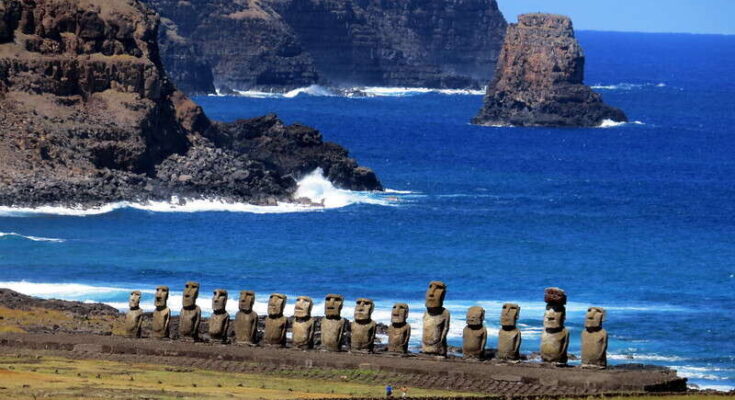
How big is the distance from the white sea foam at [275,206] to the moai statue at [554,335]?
3044 inches

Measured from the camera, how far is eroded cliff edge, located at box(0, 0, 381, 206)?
128250 mm

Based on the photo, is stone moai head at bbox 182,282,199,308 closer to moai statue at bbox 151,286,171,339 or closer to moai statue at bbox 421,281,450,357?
moai statue at bbox 151,286,171,339

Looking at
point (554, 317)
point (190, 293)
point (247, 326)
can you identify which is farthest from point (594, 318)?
point (190, 293)

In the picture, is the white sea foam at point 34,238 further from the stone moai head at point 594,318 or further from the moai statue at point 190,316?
the stone moai head at point 594,318

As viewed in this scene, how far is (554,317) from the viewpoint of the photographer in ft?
154

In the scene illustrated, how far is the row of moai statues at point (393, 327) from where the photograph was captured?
46.8 metres

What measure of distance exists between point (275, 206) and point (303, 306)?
3419 inches

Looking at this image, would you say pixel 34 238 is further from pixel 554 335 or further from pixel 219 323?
pixel 554 335

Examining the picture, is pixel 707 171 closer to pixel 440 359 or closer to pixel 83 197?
pixel 83 197

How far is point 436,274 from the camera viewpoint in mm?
106750

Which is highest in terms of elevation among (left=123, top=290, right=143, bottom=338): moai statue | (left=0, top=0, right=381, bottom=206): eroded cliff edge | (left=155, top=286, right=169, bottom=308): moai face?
(left=155, top=286, right=169, bottom=308): moai face

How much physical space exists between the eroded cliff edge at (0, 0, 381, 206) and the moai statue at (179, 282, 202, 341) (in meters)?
74.0

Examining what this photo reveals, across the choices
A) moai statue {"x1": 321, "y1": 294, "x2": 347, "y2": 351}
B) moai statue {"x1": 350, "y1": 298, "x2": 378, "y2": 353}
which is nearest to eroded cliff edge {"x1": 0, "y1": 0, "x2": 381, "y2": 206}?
moai statue {"x1": 321, "y1": 294, "x2": 347, "y2": 351}

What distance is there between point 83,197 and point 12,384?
3247 inches
